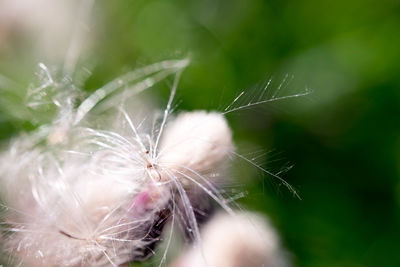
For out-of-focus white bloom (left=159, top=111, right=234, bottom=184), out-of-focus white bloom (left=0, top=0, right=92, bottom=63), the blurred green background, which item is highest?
out-of-focus white bloom (left=0, top=0, right=92, bottom=63)

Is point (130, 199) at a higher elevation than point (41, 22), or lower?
lower

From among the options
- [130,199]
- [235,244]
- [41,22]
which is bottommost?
[235,244]

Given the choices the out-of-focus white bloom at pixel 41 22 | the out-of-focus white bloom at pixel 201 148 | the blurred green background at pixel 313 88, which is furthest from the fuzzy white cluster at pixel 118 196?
the out-of-focus white bloom at pixel 41 22

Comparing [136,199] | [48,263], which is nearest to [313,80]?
[136,199]

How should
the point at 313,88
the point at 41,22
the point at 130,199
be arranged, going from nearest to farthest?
the point at 130,199
the point at 313,88
the point at 41,22

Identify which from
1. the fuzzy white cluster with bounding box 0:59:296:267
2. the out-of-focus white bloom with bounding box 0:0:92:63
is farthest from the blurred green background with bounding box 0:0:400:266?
the fuzzy white cluster with bounding box 0:59:296:267

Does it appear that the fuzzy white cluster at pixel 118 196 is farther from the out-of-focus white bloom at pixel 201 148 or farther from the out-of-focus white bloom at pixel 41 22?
the out-of-focus white bloom at pixel 41 22

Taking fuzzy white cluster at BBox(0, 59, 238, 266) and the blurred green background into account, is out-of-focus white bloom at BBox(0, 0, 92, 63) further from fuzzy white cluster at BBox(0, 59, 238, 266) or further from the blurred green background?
fuzzy white cluster at BBox(0, 59, 238, 266)

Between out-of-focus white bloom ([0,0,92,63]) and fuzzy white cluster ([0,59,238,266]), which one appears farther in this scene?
out-of-focus white bloom ([0,0,92,63])

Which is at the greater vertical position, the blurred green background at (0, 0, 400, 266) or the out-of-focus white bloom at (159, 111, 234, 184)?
the out-of-focus white bloom at (159, 111, 234, 184)

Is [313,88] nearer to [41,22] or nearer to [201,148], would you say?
[201,148]

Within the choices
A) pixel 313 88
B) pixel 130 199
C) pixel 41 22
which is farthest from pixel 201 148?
pixel 41 22
